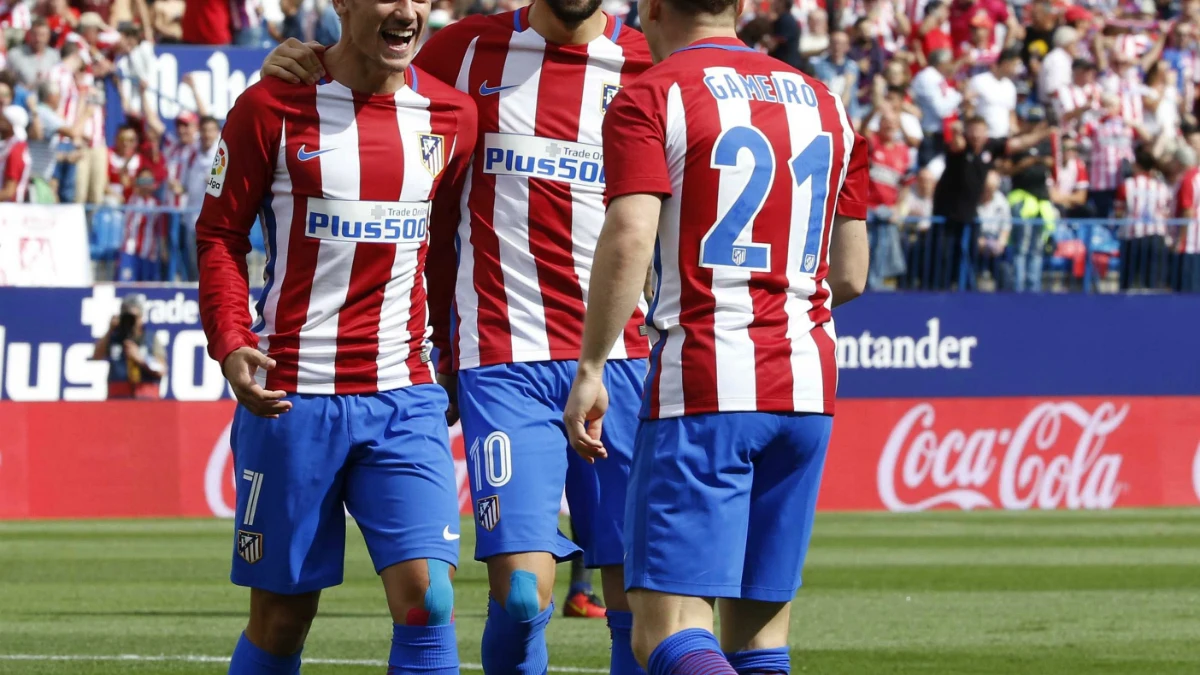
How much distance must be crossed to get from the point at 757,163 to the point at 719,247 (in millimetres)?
216

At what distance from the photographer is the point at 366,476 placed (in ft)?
17.3

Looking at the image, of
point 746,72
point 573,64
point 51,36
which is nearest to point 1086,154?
point 51,36

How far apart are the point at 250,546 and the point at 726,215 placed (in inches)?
65.8

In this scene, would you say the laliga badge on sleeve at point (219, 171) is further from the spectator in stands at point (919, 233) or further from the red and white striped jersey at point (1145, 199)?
the red and white striped jersey at point (1145, 199)

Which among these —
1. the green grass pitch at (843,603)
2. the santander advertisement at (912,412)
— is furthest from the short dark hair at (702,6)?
the santander advertisement at (912,412)

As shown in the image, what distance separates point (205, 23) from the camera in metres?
20.0

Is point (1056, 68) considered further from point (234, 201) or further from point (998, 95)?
point (234, 201)

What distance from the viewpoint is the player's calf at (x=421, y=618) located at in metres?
5.17

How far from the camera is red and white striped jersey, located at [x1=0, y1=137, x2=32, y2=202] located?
57.7 feet

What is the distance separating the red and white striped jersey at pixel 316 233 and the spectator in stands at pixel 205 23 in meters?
15.2

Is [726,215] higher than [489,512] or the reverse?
higher

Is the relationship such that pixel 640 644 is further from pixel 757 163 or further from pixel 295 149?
pixel 295 149

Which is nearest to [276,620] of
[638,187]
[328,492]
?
[328,492]

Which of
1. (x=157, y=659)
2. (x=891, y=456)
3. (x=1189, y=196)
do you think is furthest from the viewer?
(x=1189, y=196)
